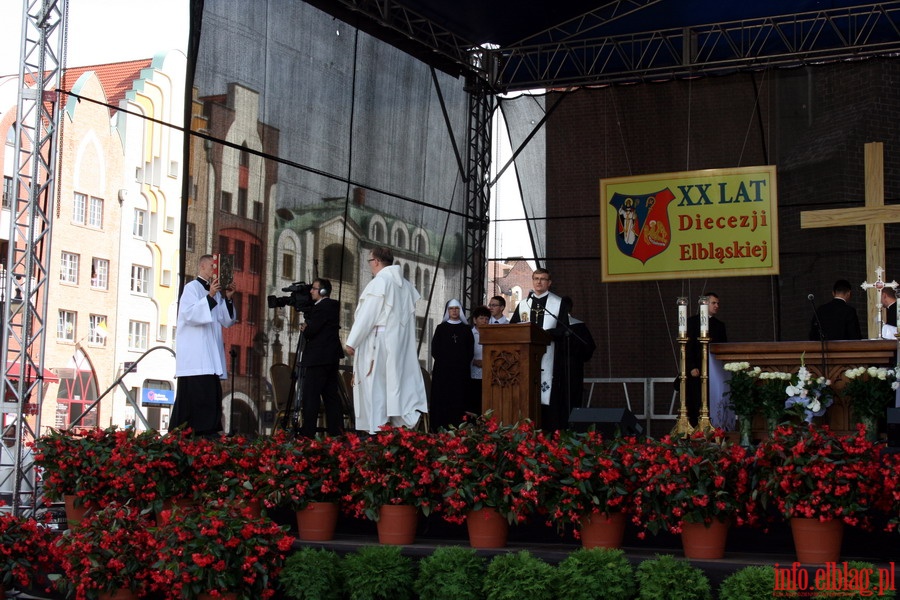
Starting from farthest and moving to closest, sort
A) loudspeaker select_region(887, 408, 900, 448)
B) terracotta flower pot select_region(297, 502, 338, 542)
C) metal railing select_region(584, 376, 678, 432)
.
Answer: metal railing select_region(584, 376, 678, 432) → terracotta flower pot select_region(297, 502, 338, 542) → loudspeaker select_region(887, 408, 900, 448)

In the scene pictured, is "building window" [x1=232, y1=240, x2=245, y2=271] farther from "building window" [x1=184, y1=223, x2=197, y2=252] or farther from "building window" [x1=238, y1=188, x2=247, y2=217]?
"building window" [x1=184, y1=223, x2=197, y2=252]

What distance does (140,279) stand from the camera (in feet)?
145

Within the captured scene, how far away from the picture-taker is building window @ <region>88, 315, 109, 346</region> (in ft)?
134

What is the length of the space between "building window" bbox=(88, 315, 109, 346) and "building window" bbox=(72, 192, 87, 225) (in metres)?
3.64

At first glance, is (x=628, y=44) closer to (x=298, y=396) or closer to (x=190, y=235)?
(x=190, y=235)

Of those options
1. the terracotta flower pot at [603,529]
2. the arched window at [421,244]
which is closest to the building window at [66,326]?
the arched window at [421,244]

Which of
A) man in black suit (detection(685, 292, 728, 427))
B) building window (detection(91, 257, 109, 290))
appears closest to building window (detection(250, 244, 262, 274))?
man in black suit (detection(685, 292, 728, 427))

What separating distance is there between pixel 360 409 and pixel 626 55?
6.85m

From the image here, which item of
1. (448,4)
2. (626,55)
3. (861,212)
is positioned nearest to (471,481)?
(861,212)

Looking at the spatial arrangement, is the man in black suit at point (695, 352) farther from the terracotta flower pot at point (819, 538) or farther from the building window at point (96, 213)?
the building window at point (96, 213)

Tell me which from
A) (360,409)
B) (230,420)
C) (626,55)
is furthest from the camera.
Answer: (626,55)

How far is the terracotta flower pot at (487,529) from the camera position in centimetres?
595

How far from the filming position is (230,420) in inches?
416

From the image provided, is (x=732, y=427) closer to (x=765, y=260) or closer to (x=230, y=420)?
(x=765, y=260)
